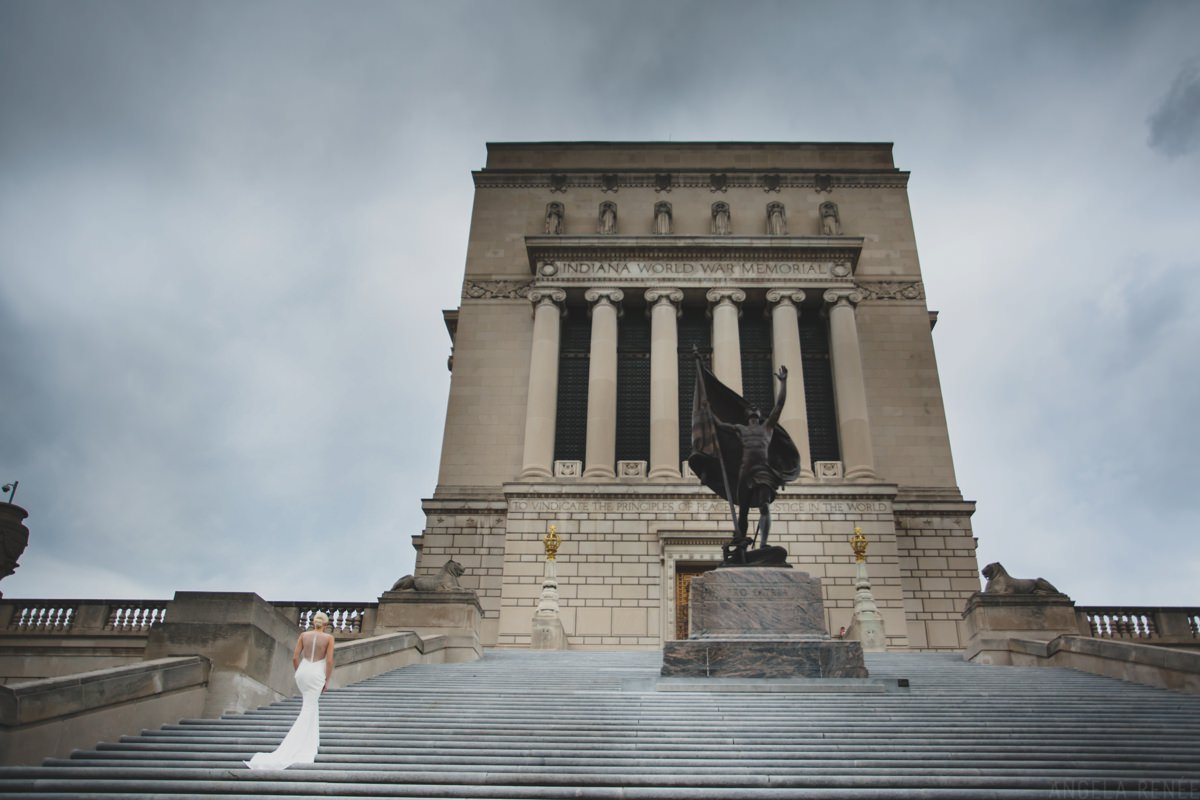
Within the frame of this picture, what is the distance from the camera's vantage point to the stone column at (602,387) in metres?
28.5

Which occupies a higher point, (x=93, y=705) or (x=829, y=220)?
(x=829, y=220)

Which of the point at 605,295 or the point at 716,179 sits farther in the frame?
the point at 716,179

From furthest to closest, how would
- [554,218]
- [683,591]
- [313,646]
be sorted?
1. [554,218]
2. [683,591]
3. [313,646]

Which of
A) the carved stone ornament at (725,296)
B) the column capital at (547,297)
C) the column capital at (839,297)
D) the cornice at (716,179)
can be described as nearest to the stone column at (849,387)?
the column capital at (839,297)

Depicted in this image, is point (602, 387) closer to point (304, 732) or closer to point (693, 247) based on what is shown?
point (693, 247)

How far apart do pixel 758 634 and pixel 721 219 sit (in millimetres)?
22732

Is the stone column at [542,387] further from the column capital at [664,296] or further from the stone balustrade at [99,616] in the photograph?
the stone balustrade at [99,616]

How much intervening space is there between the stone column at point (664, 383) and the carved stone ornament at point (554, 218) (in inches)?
179

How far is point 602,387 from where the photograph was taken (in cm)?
2983

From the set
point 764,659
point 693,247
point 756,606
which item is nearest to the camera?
point 764,659

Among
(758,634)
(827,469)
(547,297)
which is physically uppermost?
(547,297)

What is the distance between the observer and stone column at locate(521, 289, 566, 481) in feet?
93.7

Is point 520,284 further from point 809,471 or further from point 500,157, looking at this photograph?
point 809,471

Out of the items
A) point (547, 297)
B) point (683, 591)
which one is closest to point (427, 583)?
point (683, 591)
